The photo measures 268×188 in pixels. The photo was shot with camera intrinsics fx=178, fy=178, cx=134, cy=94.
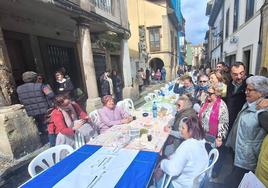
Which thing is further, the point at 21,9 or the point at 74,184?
the point at 21,9

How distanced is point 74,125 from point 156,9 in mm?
Answer: 19436

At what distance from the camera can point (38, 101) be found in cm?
393

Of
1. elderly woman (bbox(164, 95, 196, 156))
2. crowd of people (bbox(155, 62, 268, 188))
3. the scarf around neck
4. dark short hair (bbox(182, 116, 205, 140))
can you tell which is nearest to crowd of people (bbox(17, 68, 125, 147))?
elderly woman (bbox(164, 95, 196, 156))

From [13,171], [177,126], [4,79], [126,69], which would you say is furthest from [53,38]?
[177,126]

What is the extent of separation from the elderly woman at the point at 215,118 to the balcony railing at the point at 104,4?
510 cm

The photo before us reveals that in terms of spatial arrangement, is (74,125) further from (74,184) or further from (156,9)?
(156,9)

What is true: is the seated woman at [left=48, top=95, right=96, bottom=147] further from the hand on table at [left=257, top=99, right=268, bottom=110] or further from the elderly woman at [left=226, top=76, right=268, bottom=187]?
the hand on table at [left=257, top=99, right=268, bottom=110]

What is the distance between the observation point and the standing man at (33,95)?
3.78 metres

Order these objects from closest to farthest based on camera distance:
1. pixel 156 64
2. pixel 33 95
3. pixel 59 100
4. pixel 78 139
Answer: pixel 59 100, pixel 78 139, pixel 33 95, pixel 156 64

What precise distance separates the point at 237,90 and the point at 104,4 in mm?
6026

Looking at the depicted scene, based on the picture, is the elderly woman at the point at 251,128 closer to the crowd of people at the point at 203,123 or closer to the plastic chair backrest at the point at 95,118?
the crowd of people at the point at 203,123

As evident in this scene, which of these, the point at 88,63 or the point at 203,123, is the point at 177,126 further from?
the point at 88,63

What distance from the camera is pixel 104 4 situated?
6.94 meters

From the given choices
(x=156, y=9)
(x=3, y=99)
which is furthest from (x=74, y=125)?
(x=156, y=9)
